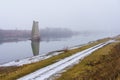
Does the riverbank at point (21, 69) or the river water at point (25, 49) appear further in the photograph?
the river water at point (25, 49)

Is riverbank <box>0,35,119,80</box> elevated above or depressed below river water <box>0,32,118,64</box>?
above

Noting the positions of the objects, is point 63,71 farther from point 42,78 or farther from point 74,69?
point 42,78

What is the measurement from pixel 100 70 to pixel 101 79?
3194 millimetres

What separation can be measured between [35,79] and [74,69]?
4.46 m

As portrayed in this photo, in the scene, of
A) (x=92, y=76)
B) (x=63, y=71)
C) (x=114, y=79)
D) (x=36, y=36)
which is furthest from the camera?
(x=36, y=36)

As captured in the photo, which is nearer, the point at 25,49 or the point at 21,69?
the point at 21,69

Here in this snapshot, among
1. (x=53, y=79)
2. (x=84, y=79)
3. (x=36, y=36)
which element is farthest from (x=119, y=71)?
(x=36, y=36)

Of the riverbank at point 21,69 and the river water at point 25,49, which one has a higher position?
the riverbank at point 21,69

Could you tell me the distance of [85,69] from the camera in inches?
742

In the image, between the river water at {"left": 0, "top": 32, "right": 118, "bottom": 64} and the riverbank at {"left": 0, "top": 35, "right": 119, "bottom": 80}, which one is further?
the river water at {"left": 0, "top": 32, "right": 118, "bottom": 64}

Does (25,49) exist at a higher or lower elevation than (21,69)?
lower

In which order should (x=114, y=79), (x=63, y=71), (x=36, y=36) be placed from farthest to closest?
(x=36, y=36) → (x=63, y=71) → (x=114, y=79)

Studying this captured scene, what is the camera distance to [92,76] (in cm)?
1606

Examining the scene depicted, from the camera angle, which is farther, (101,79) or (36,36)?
(36,36)
